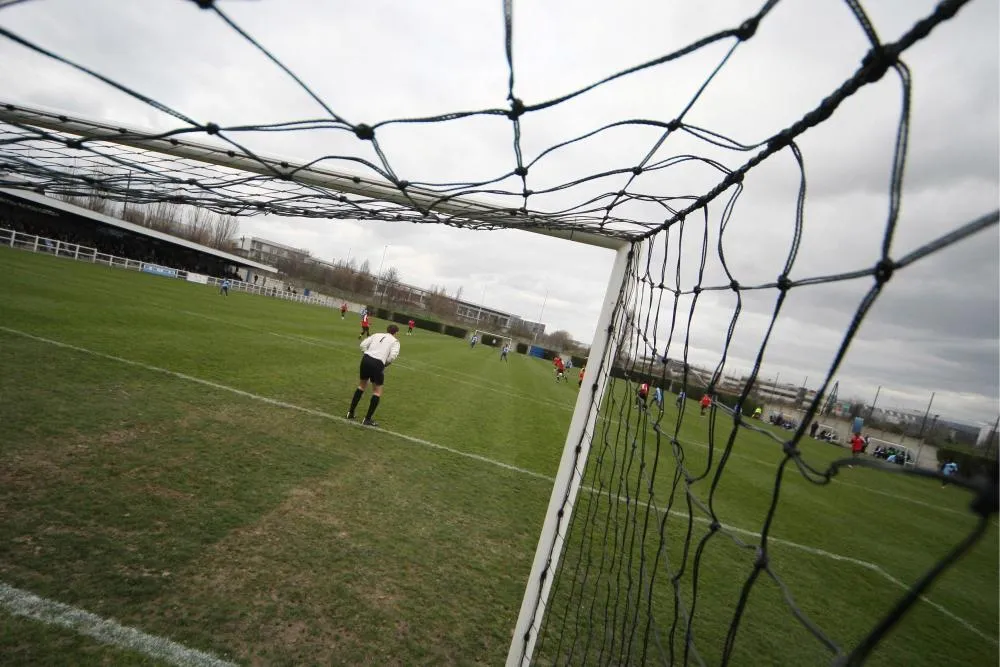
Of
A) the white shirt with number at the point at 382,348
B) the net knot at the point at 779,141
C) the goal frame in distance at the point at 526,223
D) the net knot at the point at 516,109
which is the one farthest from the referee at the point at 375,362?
the net knot at the point at 779,141

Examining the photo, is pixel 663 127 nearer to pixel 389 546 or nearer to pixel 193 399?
pixel 389 546

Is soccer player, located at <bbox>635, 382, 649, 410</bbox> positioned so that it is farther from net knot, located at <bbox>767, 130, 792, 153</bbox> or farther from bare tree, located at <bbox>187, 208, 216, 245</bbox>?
bare tree, located at <bbox>187, 208, 216, 245</bbox>

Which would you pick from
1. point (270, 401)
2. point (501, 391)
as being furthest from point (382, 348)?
point (501, 391)

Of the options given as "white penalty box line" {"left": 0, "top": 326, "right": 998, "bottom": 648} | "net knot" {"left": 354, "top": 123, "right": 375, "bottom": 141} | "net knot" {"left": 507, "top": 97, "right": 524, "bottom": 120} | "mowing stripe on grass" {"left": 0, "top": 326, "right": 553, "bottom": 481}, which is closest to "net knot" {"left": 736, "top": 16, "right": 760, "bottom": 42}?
"net knot" {"left": 507, "top": 97, "right": 524, "bottom": 120}

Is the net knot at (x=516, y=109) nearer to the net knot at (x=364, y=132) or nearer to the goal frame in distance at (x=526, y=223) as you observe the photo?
the net knot at (x=364, y=132)

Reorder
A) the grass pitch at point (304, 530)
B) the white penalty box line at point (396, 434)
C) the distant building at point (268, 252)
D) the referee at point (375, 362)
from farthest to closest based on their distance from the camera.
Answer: the distant building at point (268, 252) < the referee at point (375, 362) < the white penalty box line at point (396, 434) < the grass pitch at point (304, 530)

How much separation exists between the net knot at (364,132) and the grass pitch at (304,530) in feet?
8.75

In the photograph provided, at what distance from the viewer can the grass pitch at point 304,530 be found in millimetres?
2635

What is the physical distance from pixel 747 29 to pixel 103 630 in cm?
369

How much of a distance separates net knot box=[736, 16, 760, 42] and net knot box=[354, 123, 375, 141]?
153cm

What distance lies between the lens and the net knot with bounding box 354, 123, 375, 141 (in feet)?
7.13

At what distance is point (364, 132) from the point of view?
7.22 feet

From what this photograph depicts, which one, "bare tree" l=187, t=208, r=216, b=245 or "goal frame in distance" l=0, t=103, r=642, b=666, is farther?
"bare tree" l=187, t=208, r=216, b=245

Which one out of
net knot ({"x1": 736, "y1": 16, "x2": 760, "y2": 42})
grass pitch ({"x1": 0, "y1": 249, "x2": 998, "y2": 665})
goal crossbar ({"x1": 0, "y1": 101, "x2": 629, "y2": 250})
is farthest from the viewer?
goal crossbar ({"x1": 0, "y1": 101, "x2": 629, "y2": 250})
